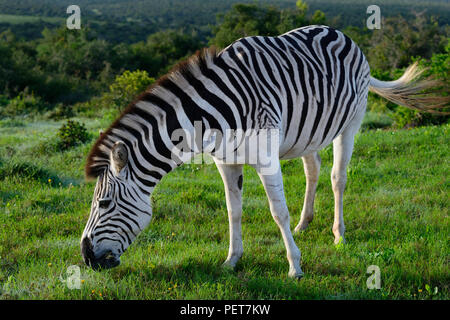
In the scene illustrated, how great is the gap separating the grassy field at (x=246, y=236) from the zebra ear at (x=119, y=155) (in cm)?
105

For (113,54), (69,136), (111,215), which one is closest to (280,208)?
(111,215)

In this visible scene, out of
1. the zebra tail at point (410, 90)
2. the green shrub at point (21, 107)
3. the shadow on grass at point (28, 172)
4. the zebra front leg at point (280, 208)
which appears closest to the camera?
the zebra front leg at point (280, 208)

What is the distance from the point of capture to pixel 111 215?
11.0 ft

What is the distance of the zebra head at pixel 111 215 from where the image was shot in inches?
130

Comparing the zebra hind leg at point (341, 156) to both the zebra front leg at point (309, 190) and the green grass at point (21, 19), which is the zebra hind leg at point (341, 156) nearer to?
the zebra front leg at point (309, 190)

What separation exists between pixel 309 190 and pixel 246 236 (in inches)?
43.6

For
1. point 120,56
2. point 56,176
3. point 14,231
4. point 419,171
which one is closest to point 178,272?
point 14,231

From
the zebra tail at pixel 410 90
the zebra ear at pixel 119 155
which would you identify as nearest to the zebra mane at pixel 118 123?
the zebra ear at pixel 119 155

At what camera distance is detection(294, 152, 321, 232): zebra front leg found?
5.48 meters

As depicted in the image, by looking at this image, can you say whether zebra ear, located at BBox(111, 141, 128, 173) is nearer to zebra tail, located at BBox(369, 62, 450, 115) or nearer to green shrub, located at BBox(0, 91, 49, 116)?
zebra tail, located at BBox(369, 62, 450, 115)

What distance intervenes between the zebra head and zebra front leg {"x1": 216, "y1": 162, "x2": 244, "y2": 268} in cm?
112

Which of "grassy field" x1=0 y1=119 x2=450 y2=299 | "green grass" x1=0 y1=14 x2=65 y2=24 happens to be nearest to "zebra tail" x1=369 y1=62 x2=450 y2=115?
"grassy field" x1=0 y1=119 x2=450 y2=299

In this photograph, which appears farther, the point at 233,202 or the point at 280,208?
the point at 233,202

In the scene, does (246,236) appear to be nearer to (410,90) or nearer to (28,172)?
(410,90)
